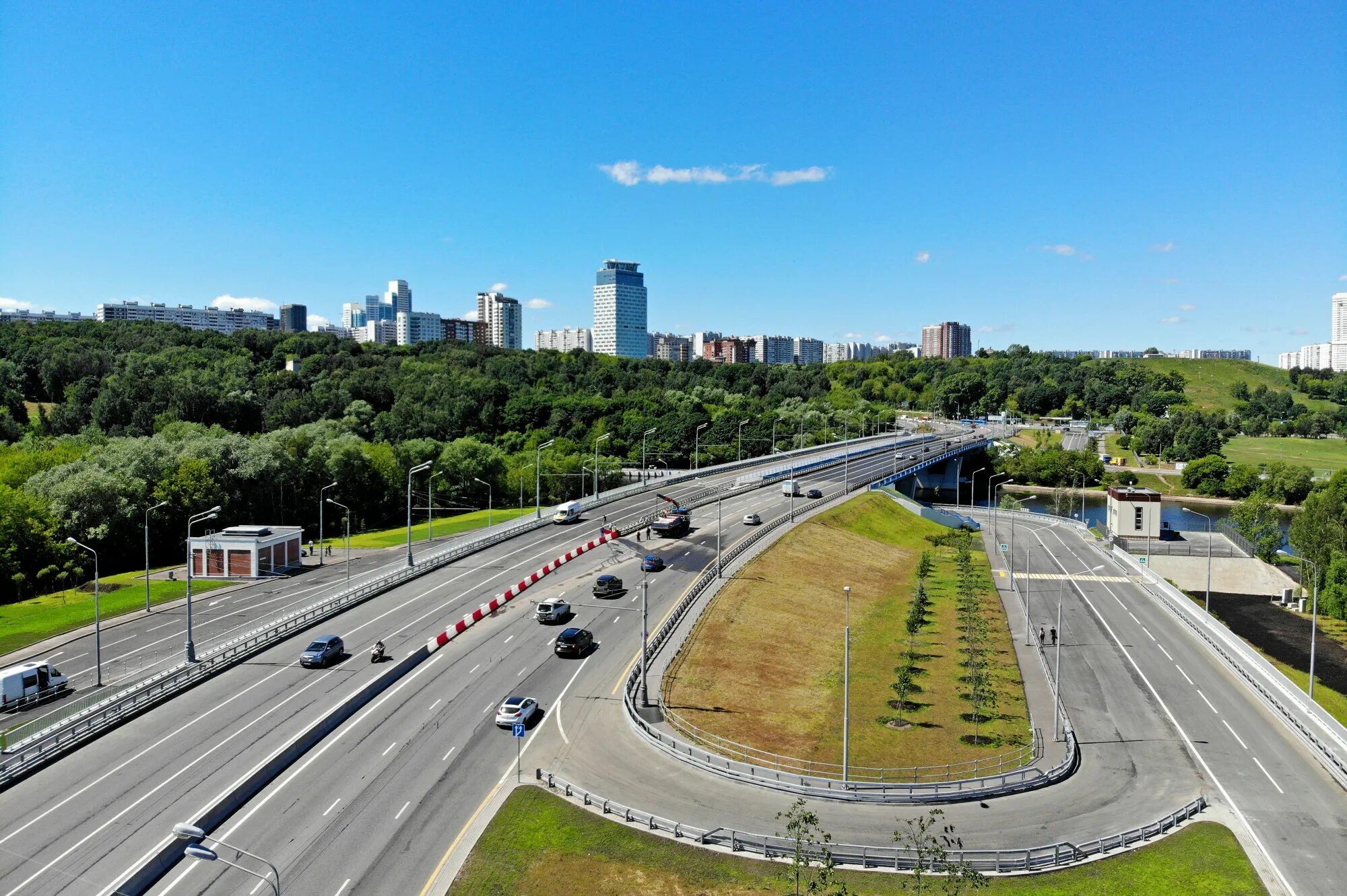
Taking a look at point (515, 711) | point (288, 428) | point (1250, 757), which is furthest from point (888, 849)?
point (288, 428)

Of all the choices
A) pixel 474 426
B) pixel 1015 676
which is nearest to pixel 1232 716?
pixel 1015 676

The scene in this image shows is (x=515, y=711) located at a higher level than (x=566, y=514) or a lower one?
lower

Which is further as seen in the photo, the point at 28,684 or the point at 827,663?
the point at 827,663

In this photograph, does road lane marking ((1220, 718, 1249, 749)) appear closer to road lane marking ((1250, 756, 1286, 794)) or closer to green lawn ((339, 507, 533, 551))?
road lane marking ((1250, 756, 1286, 794))

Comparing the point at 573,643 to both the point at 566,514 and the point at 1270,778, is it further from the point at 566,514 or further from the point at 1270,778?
the point at 566,514

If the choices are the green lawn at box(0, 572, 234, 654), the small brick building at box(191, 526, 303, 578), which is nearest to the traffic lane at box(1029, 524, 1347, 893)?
the green lawn at box(0, 572, 234, 654)
